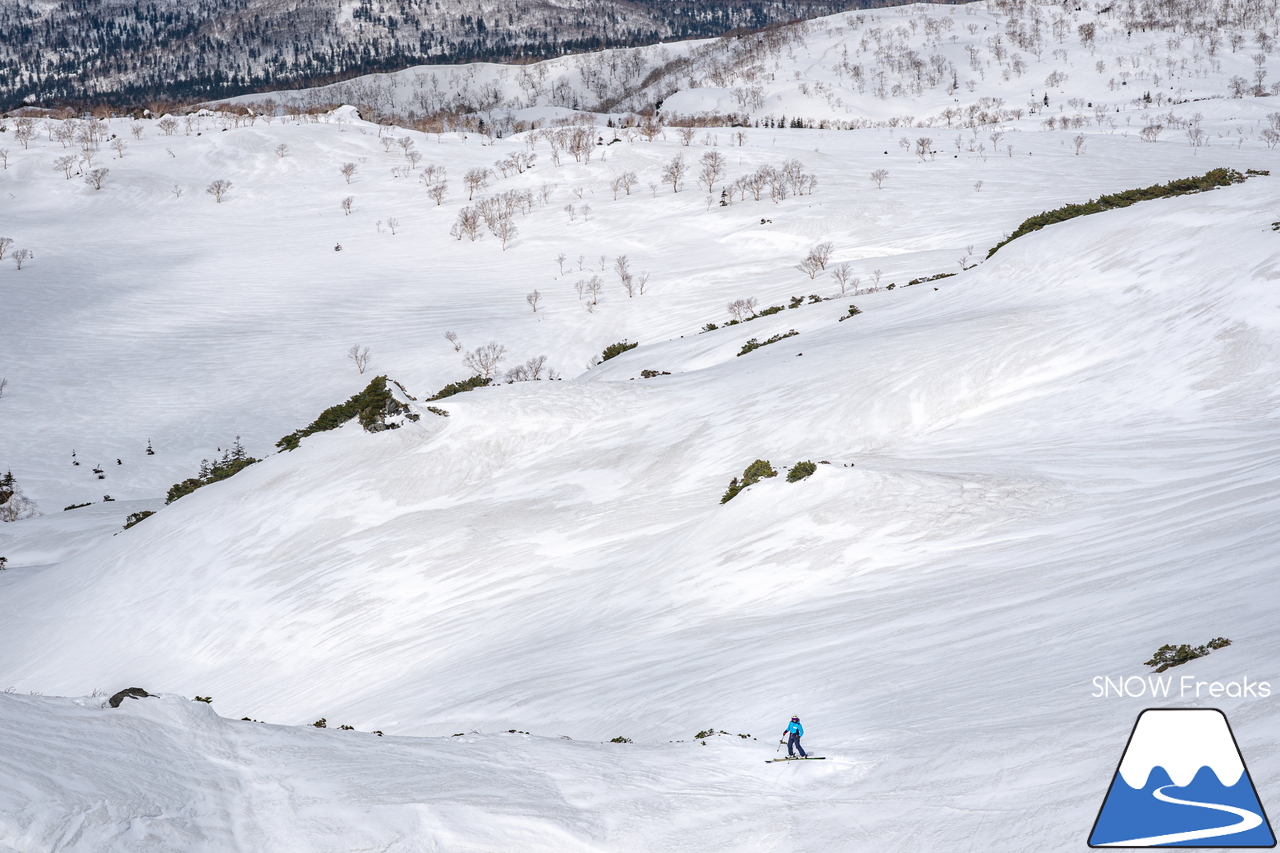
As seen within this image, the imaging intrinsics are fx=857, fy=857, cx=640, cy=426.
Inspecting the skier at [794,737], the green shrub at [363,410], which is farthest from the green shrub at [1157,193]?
the skier at [794,737]

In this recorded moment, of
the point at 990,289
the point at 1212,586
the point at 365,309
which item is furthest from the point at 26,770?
the point at 365,309

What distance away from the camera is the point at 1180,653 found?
9414 mm

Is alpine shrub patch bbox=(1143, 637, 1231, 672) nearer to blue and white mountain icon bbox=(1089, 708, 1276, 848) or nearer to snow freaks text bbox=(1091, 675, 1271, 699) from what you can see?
snow freaks text bbox=(1091, 675, 1271, 699)

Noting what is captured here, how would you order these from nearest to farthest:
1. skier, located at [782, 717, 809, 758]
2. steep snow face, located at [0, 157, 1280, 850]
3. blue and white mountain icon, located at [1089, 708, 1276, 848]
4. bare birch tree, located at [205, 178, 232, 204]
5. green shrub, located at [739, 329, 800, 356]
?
blue and white mountain icon, located at [1089, 708, 1276, 848] → steep snow face, located at [0, 157, 1280, 850] → skier, located at [782, 717, 809, 758] → green shrub, located at [739, 329, 800, 356] → bare birch tree, located at [205, 178, 232, 204]

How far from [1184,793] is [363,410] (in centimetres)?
2736

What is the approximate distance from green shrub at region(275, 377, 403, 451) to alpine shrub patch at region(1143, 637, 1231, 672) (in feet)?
82.2

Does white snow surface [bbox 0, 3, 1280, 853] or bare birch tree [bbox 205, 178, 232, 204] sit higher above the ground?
bare birch tree [bbox 205, 178, 232, 204]

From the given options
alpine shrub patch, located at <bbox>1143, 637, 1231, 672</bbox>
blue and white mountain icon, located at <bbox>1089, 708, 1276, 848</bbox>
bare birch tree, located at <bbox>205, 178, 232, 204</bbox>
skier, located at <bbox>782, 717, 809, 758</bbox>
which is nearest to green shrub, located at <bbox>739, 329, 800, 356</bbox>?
skier, located at <bbox>782, 717, 809, 758</bbox>

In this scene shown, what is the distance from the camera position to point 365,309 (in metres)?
90.6

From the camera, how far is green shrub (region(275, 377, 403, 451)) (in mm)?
29941

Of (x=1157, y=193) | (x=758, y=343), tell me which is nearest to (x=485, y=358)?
(x=758, y=343)

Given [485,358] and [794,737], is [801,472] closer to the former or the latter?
[794,737]

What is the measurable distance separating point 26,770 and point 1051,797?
1039cm

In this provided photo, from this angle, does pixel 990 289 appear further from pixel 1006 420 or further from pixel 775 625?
pixel 775 625
